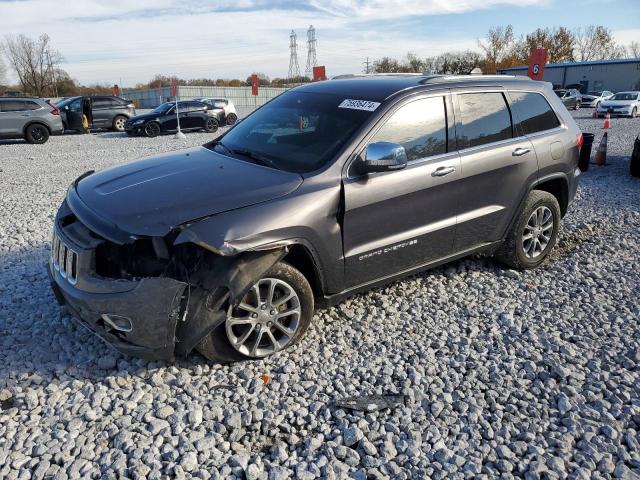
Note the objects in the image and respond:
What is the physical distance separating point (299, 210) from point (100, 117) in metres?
19.9

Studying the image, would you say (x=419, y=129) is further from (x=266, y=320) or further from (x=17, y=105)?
(x=17, y=105)

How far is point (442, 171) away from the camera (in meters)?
3.96

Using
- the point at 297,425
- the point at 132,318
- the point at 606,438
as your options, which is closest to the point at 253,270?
the point at 132,318

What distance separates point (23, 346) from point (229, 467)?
6.57 ft

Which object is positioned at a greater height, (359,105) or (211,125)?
(359,105)

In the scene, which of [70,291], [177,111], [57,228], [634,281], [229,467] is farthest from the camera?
[177,111]

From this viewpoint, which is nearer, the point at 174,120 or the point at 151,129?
the point at 151,129

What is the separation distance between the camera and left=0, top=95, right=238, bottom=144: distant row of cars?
1644 cm

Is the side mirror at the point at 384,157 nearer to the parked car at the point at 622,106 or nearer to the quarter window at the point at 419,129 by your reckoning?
the quarter window at the point at 419,129

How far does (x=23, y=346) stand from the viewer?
141 inches

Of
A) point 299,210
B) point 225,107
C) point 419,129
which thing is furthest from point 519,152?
point 225,107

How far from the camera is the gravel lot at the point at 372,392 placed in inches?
102

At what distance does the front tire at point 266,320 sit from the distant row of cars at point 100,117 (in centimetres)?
1659

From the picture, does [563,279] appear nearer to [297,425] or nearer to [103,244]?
[297,425]
